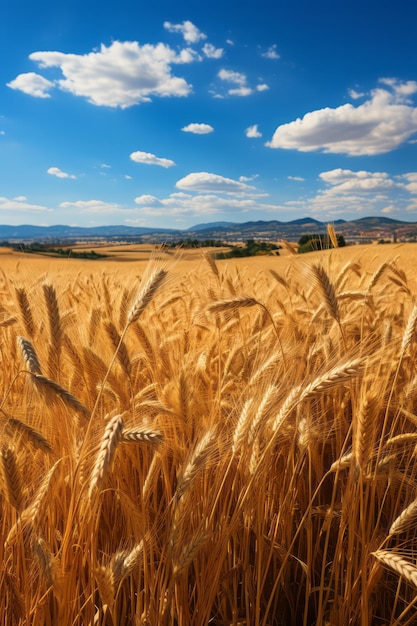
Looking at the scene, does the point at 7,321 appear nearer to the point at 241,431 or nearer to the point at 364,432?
the point at 241,431

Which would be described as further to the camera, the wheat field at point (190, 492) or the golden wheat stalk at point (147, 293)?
the golden wheat stalk at point (147, 293)

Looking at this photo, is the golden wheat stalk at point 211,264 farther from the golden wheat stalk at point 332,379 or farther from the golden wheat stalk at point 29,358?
the golden wheat stalk at point 332,379

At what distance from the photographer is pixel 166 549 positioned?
127cm

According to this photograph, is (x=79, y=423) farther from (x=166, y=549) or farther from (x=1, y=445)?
(x=166, y=549)

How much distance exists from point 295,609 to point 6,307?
290 cm

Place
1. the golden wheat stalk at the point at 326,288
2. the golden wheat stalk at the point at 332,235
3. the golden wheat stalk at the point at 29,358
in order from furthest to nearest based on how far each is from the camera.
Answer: the golden wheat stalk at the point at 332,235 → the golden wheat stalk at the point at 326,288 → the golden wheat stalk at the point at 29,358

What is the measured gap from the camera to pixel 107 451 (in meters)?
1.04

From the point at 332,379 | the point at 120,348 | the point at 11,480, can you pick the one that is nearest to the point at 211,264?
the point at 120,348

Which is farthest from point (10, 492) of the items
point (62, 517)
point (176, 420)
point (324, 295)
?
point (324, 295)

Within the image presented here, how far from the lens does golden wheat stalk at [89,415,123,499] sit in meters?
1.03

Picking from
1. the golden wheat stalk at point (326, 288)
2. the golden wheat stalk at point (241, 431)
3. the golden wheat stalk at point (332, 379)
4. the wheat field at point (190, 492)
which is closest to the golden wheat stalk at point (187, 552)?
the wheat field at point (190, 492)

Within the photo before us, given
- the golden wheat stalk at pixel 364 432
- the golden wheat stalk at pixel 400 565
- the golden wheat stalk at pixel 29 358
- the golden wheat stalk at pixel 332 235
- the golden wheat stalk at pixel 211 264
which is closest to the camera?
the golden wheat stalk at pixel 400 565

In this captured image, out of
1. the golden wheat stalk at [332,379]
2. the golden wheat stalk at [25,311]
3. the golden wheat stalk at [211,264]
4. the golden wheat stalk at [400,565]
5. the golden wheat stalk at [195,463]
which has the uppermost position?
the golden wheat stalk at [211,264]

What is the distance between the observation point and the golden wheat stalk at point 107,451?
40.6 inches
